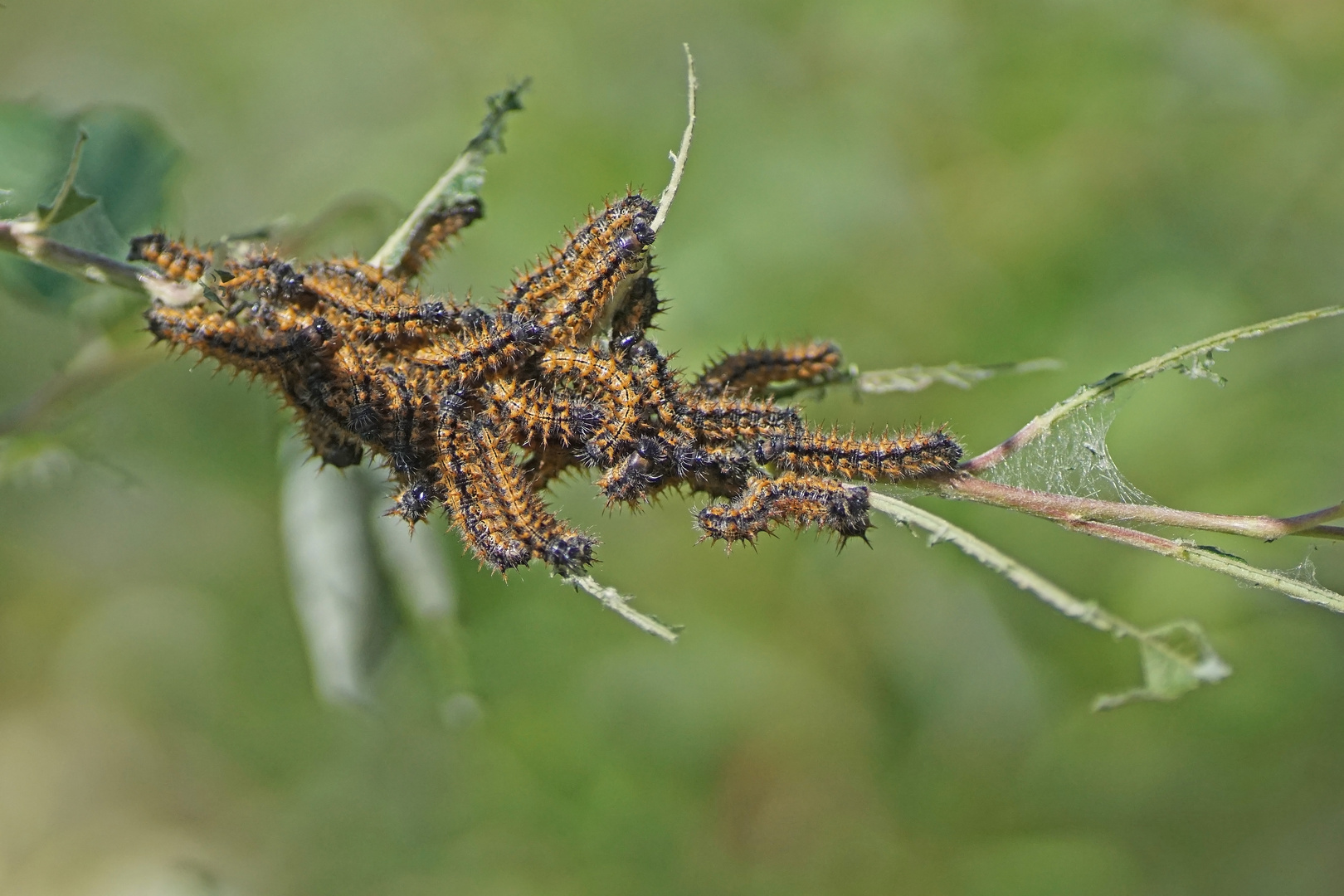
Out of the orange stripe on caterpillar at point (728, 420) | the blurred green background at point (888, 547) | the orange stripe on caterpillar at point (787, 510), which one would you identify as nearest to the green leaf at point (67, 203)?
the orange stripe on caterpillar at point (728, 420)

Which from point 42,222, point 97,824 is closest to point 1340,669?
point 42,222

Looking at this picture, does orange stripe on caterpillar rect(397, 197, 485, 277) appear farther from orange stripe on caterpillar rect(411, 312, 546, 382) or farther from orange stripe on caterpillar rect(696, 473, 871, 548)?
orange stripe on caterpillar rect(696, 473, 871, 548)

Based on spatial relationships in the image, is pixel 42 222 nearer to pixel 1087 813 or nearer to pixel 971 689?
pixel 971 689

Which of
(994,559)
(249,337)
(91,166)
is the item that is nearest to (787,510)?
(994,559)

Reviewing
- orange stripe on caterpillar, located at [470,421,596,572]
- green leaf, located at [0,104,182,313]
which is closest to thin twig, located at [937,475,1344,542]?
orange stripe on caterpillar, located at [470,421,596,572]

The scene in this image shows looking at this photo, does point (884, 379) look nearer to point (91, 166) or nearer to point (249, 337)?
point (249, 337)
